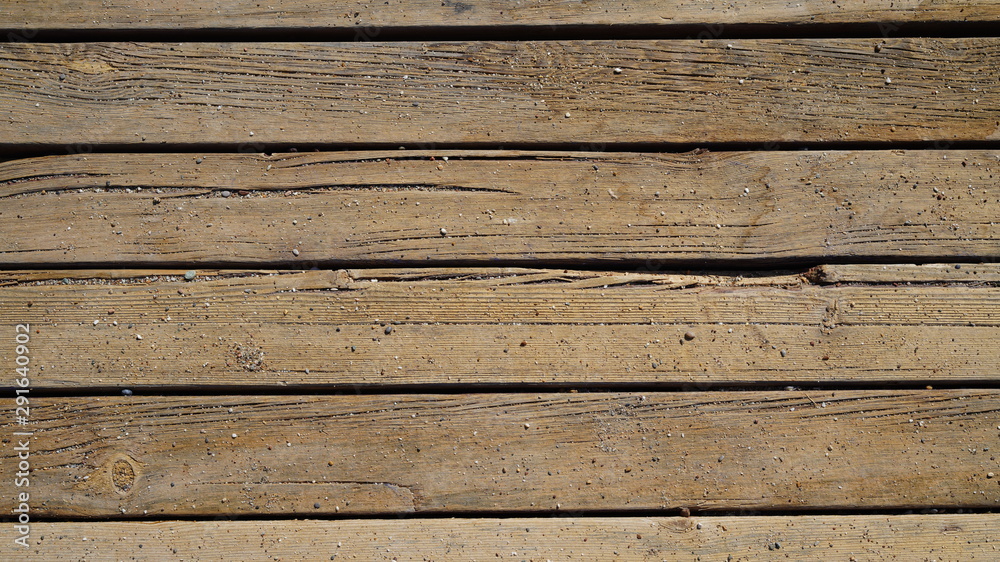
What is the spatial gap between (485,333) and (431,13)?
2.75 feet

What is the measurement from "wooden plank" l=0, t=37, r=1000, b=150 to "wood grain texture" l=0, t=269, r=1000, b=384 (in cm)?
39

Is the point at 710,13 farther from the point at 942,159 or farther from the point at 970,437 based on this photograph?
the point at 970,437

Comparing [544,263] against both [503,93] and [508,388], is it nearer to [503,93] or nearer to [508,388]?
[508,388]

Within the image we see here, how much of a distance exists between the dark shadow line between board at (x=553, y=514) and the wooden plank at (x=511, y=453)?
0.01 metres

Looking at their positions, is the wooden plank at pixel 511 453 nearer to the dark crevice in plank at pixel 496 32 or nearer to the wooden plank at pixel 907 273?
the wooden plank at pixel 907 273

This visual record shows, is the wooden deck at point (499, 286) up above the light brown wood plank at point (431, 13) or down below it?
Answer: below

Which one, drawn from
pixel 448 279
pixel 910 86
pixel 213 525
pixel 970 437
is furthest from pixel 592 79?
pixel 213 525

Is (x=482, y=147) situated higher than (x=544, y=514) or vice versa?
(x=482, y=147)

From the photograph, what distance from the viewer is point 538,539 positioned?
1317 millimetres

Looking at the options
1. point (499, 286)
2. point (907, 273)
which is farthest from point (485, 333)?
point (907, 273)

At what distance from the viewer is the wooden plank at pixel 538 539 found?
1311mm

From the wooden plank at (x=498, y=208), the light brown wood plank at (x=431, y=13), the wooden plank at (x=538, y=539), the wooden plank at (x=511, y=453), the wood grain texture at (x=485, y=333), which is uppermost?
the light brown wood plank at (x=431, y=13)

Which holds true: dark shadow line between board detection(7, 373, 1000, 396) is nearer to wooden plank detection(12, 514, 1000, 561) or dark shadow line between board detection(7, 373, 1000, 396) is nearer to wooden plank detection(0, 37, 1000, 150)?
wooden plank detection(12, 514, 1000, 561)

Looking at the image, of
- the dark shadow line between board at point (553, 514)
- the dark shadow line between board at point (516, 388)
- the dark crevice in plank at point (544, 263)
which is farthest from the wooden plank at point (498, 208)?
the dark shadow line between board at point (553, 514)
